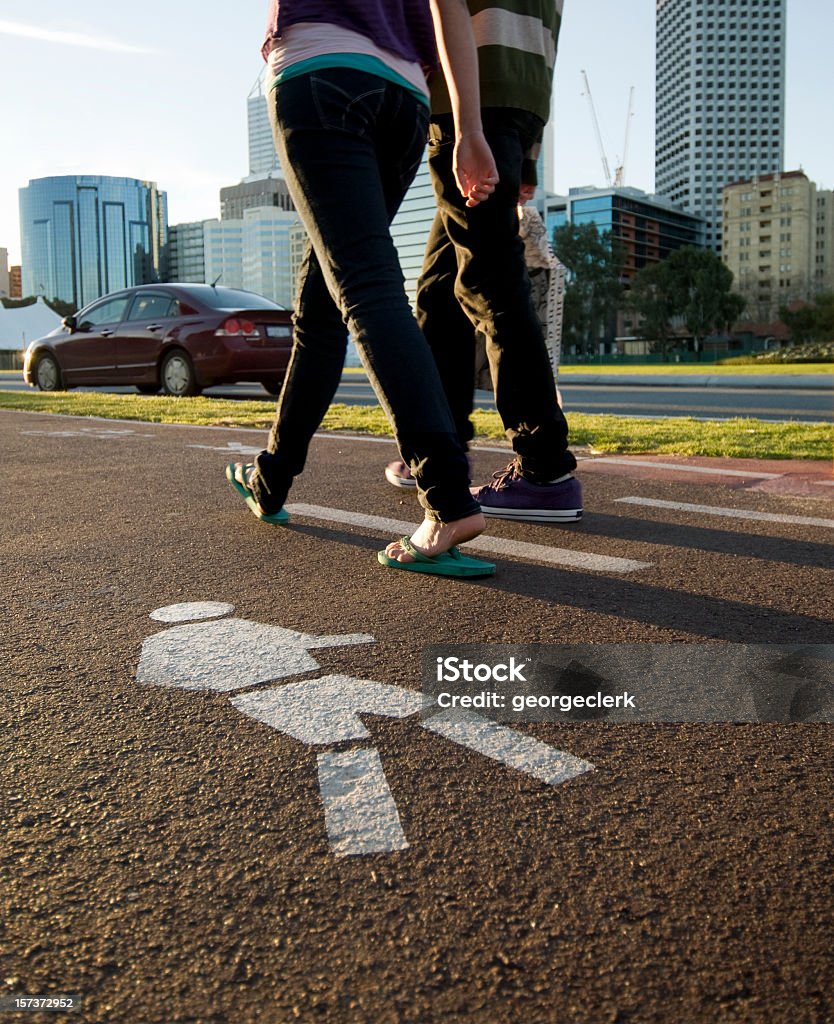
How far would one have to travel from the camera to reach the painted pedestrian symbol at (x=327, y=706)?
1.33 meters

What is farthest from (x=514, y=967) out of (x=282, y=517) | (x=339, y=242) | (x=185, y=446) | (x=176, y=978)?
(x=185, y=446)

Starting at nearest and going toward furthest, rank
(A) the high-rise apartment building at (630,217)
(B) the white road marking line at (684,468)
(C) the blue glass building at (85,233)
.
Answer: (B) the white road marking line at (684,468) < (A) the high-rise apartment building at (630,217) < (C) the blue glass building at (85,233)

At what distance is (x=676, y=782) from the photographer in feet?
4.63

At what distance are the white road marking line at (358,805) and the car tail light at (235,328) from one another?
37.6 feet

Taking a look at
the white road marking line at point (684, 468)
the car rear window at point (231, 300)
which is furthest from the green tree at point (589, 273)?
the white road marking line at point (684, 468)

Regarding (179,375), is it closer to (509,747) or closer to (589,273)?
(509,747)

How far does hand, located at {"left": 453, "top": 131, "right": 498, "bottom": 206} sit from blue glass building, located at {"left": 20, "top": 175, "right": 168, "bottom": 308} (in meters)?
177

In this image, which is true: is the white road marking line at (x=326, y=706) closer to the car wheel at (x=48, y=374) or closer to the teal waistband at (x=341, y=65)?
the teal waistband at (x=341, y=65)

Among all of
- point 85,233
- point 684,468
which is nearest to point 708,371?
point 684,468

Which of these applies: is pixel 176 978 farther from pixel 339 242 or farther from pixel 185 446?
pixel 185 446

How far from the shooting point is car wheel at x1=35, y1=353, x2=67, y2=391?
1466 cm

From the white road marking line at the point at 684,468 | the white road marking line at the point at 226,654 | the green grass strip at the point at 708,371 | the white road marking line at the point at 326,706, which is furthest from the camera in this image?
the green grass strip at the point at 708,371

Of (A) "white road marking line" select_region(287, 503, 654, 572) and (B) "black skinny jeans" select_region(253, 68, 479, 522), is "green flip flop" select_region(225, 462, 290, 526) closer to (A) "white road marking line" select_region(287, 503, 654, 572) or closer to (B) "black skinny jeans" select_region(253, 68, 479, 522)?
(A) "white road marking line" select_region(287, 503, 654, 572)

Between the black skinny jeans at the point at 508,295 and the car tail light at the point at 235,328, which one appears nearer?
the black skinny jeans at the point at 508,295
